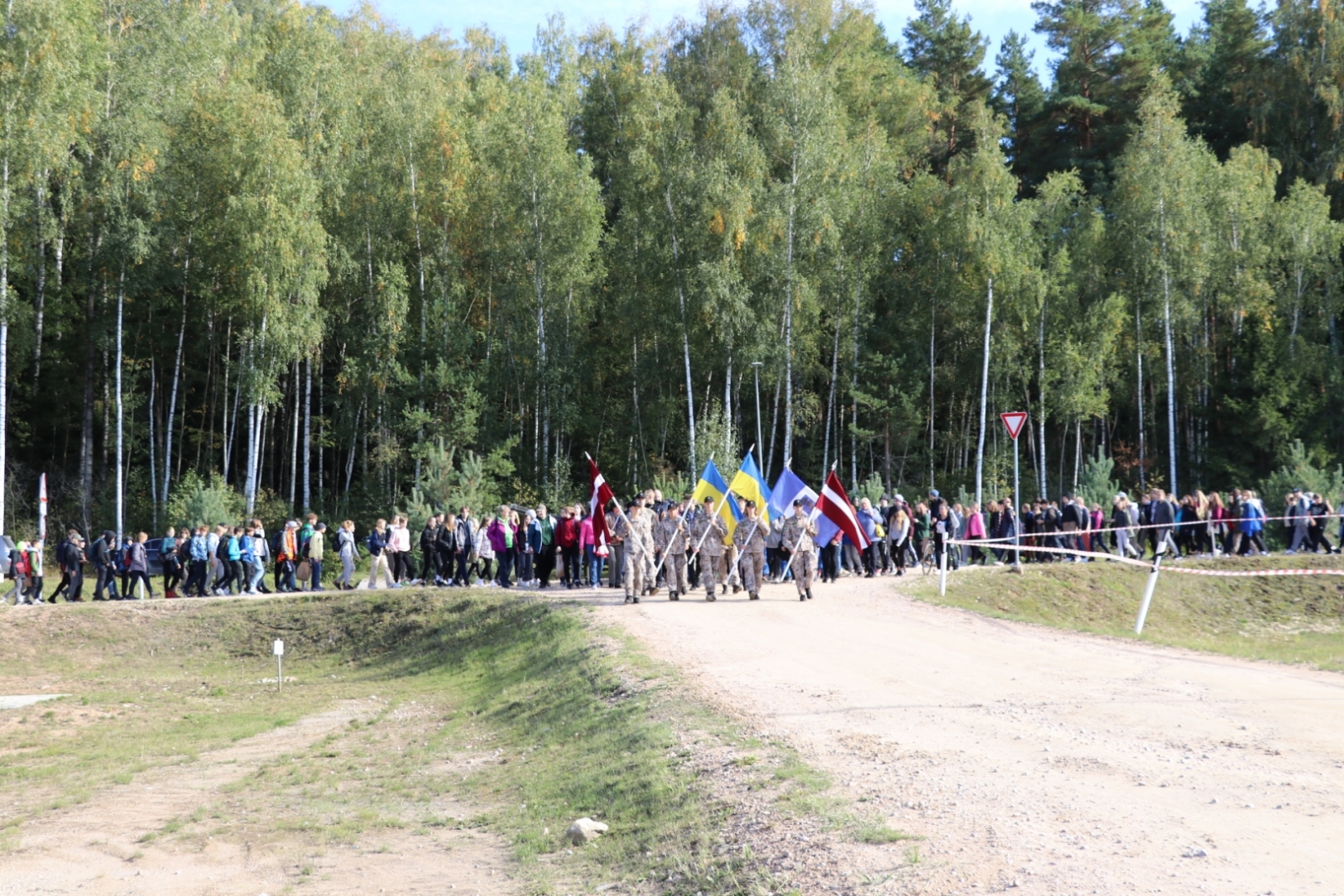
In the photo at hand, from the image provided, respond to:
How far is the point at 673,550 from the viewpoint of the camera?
70.2ft

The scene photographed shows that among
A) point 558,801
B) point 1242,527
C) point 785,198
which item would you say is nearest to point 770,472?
point 785,198

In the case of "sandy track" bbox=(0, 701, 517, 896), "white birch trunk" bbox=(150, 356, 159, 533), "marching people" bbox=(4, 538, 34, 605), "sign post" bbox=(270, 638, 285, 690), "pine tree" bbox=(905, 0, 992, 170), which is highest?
"pine tree" bbox=(905, 0, 992, 170)

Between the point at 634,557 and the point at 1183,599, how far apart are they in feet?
47.5

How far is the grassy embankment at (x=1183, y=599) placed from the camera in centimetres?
2427

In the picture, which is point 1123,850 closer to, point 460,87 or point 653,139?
point 653,139

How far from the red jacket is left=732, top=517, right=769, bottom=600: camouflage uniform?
5.12 meters

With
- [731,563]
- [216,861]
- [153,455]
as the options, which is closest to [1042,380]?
[731,563]

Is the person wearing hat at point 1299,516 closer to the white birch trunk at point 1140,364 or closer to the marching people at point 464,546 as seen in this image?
the white birch trunk at point 1140,364

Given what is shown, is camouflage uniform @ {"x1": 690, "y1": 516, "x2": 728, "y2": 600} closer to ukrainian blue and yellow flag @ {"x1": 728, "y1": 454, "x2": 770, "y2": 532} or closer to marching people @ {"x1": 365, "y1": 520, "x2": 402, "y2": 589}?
ukrainian blue and yellow flag @ {"x1": 728, "y1": 454, "x2": 770, "y2": 532}

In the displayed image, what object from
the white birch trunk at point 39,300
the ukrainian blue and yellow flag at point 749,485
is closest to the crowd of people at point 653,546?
the ukrainian blue and yellow flag at point 749,485

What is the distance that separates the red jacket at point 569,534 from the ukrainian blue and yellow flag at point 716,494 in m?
3.29

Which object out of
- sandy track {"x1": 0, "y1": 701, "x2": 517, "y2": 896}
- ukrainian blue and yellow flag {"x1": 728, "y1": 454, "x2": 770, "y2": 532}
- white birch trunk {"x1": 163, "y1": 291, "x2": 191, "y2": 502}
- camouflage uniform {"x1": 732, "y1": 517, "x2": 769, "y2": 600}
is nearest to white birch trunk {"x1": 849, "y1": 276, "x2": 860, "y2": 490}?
ukrainian blue and yellow flag {"x1": 728, "y1": 454, "x2": 770, "y2": 532}

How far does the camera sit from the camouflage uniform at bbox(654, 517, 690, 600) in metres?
21.3

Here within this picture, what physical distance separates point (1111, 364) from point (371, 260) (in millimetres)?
29615
